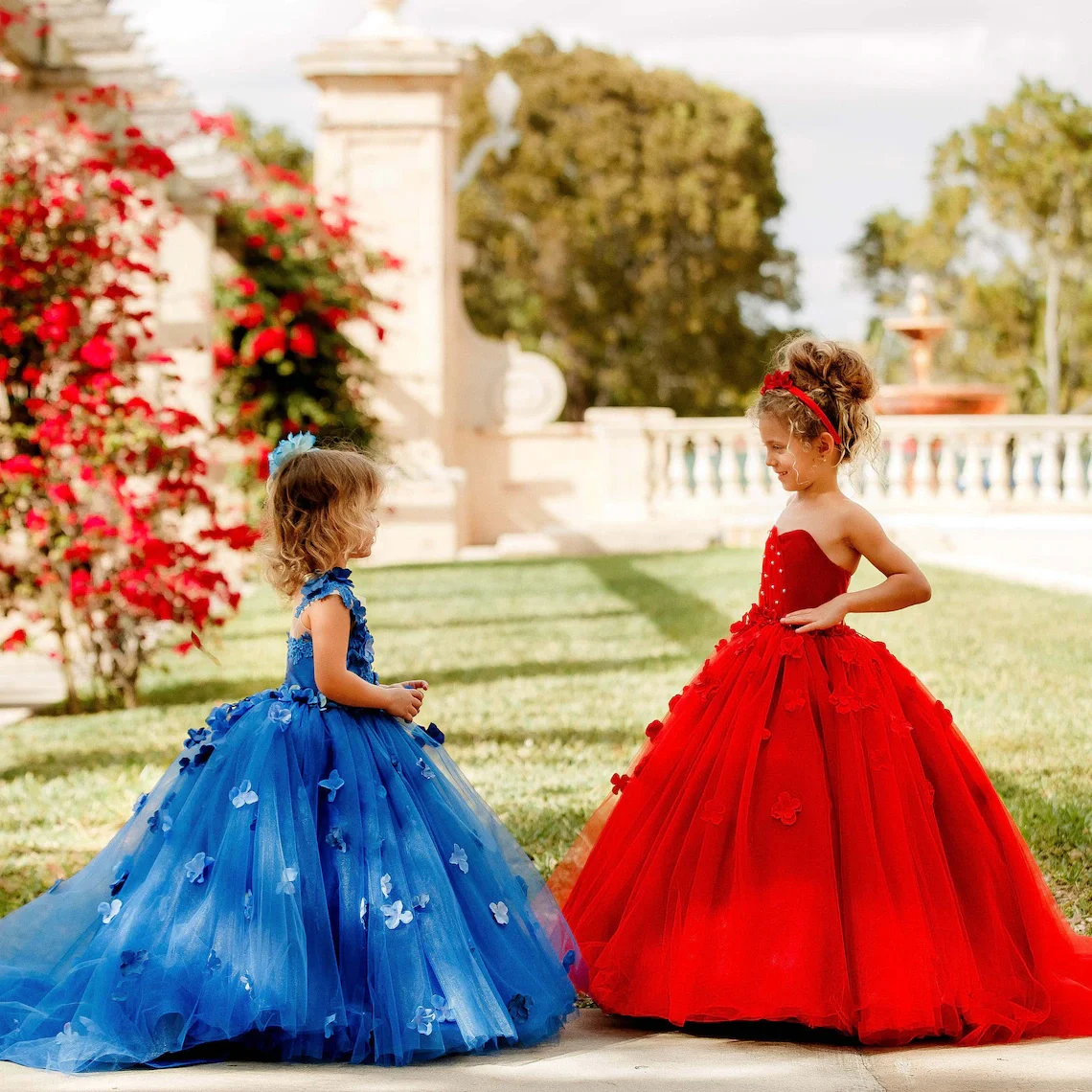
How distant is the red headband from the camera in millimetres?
3409

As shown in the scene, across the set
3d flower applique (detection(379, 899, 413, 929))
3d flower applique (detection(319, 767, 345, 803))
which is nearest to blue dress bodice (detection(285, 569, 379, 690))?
3d flower applique (detection(319, 767, 345, 803))

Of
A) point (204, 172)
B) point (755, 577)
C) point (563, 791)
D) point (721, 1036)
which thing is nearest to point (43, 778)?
point (563, 791)

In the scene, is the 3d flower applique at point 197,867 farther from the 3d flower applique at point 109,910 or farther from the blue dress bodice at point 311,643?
the blue dress bodice at point 311,643

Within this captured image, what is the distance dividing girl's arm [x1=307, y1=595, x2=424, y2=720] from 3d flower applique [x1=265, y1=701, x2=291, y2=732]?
8cm

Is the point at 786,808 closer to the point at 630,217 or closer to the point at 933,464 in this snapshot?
the point at 933,464

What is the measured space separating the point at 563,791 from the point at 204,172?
7.47m

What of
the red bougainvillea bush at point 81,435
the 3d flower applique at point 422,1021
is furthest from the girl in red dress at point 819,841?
the red bougainvillea bush at point 81,435

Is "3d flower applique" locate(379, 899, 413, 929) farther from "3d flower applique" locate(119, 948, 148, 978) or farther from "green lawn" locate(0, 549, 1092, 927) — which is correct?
"green lawn" locate(0, 549, 1092, 927)

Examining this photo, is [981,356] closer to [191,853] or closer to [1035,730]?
[1035,730]

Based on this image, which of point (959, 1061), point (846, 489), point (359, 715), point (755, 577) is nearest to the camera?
point (959, 1061)

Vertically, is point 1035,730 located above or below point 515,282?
below

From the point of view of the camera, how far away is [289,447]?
328 centimetres

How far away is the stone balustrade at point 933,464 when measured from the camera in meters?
17.1

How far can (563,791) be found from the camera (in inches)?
204
